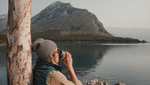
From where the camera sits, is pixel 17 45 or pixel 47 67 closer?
pixel 47 67

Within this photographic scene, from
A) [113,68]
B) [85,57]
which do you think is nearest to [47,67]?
[113,68]

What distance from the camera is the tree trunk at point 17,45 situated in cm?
236

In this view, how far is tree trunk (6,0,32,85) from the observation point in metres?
2.36

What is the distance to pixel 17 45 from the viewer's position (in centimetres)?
237

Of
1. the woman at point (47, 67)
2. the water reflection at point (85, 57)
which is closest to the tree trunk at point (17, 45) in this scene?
the woman at point (47, 67)

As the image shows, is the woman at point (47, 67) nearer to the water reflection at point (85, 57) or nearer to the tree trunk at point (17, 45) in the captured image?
the tree trunk at point (17, 45)

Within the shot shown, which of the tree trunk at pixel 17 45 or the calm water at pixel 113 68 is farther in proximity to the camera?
the calm water at pixel 113 68

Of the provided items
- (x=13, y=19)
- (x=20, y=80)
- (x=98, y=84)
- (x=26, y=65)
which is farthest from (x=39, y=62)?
(x=98, y=84)

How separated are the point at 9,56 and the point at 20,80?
0.46 meters

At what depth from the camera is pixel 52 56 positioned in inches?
96.5

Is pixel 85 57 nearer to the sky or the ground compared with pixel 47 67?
nearer to the ground

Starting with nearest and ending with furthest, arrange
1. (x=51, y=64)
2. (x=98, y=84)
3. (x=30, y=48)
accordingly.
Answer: (x=51, y=64)
(x=30, y=48)
(x=98, y=84)

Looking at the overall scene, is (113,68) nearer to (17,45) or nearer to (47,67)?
(47,67)

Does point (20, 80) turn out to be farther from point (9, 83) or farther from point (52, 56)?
point (52, 56)
